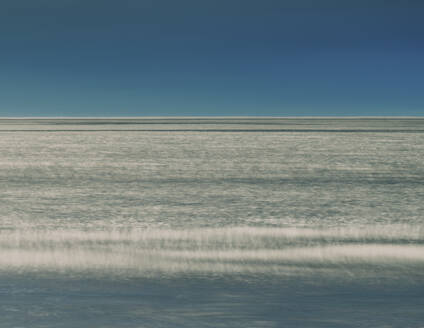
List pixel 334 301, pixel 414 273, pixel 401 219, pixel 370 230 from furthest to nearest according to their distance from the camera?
1. pixel 401 219
2. pixel 370 230
3. pixel 414 273
4. pixel 334 301

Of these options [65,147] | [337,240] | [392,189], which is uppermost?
[65,147]

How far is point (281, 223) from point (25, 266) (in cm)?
259

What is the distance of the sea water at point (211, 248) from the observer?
3.18 meters

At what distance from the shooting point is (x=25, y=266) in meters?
4.18

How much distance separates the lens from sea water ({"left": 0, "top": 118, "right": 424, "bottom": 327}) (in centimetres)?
318

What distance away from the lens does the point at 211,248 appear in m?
4.88

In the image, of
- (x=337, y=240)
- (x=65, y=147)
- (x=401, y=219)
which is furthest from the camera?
(x=65, y=147)

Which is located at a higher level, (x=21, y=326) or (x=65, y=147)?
(x=65, y=147)

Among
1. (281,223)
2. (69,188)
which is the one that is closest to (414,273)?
(281,223)

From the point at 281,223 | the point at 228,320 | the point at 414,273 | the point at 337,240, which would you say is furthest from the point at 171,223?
the point at 228,320

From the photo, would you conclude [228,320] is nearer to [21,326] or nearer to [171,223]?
[21,326]

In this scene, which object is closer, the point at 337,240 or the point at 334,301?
the point at 334,301

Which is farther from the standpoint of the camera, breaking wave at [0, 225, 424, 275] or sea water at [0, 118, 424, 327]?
breaking wave at [0, 225, 424, 275]

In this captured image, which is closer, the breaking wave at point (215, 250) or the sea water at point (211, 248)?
the sea water at point (211, 248)
